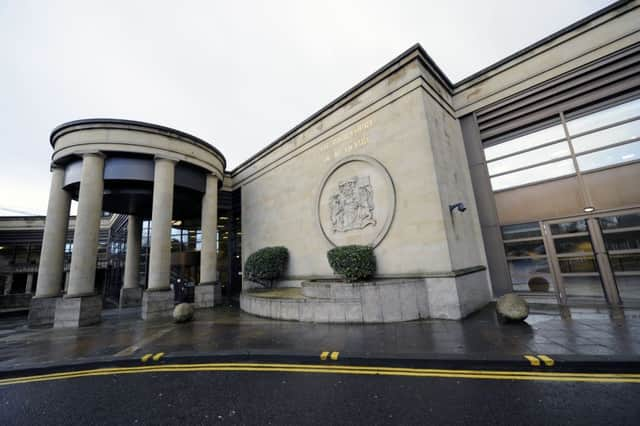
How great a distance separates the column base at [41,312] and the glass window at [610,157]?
24146mm

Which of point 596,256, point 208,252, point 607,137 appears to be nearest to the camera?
point 596,256

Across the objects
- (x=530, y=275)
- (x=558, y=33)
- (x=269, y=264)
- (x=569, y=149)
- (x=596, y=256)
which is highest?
(x=558, y=33)

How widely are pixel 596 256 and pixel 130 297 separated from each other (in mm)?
26373

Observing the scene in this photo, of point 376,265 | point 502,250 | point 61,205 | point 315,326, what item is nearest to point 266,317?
point 315,326

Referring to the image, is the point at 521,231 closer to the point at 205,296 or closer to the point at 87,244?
the point at 205,296

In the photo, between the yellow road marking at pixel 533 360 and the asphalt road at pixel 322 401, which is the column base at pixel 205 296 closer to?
the asphalt road at pixel 322 401

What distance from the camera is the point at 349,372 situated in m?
4.73

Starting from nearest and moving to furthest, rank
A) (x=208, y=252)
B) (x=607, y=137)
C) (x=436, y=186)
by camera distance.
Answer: (x=607, y=137) → (x=436, y=186) → (x=208, y=252)

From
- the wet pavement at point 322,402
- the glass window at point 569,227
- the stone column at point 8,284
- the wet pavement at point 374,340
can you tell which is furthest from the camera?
the stone column at point 8,284

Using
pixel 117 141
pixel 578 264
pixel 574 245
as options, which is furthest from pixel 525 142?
pixel 117 141

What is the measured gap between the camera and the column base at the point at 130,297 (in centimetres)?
1825

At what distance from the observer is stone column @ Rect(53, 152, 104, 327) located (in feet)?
35.4

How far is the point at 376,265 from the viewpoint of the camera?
10461 mm

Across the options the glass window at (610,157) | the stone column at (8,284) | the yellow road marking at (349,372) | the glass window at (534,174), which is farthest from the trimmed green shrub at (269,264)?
the stone column at (8,284)
